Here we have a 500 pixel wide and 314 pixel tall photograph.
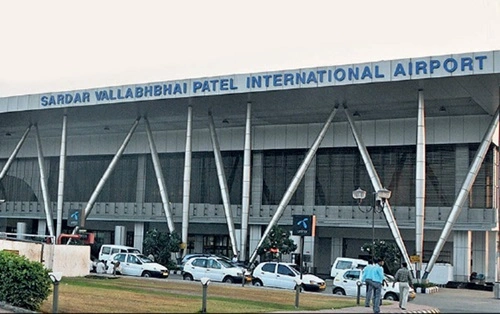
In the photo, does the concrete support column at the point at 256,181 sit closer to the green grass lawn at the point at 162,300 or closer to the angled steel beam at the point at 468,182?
the angled steel beam at the point at 468,182

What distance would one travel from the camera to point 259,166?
198 ft

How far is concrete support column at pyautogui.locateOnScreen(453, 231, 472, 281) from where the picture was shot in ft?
168

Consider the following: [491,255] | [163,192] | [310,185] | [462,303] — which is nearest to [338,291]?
[462,303]

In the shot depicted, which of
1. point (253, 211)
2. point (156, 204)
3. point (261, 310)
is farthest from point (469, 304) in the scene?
point (156, 204)

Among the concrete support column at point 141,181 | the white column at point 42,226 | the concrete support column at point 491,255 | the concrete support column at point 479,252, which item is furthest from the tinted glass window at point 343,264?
the white column at point 42,226

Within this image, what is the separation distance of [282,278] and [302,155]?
2154 centimetres

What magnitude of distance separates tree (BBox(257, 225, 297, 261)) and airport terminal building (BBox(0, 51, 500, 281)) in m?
0.86

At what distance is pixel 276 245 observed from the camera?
5081cm

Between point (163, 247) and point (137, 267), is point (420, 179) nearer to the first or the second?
point (137, 267)

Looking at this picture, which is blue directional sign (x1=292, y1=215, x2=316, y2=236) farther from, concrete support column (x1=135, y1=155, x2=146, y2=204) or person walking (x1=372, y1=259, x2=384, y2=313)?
concrete support column (x1=135, y1=155, x2=146, y2=204)

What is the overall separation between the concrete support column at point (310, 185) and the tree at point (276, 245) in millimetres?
6487

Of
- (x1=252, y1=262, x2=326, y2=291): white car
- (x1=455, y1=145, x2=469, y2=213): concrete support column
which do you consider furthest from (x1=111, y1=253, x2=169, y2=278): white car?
(x1=455, y1=145, x2=469, y2=213): concrete support column

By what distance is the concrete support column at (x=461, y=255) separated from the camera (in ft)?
168

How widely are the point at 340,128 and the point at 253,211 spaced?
9.11m
